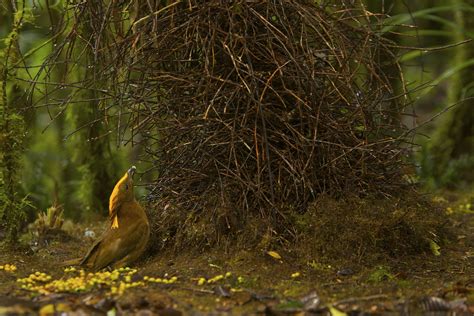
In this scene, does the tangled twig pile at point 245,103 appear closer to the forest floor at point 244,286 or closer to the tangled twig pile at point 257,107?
the tangled twig pile at point 257,107

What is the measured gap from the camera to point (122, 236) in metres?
4.19

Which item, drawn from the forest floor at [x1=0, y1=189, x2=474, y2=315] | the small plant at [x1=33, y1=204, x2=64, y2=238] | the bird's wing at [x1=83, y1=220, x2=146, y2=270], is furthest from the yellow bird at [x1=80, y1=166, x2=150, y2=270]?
the small plant at [x1=33, y1=204, x2=64, y2=238]

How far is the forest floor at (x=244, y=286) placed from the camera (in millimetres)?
3459

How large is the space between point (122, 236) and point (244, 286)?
78 centimetres

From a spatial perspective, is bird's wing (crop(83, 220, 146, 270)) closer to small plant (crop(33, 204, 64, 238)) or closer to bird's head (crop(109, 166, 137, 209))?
bird's head (crop(109, 166, 137, 209))

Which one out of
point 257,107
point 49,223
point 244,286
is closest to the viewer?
point 244,286

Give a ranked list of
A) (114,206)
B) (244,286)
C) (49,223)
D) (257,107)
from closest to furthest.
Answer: (244,286) < (257,107) < (114,206) < (49,223)

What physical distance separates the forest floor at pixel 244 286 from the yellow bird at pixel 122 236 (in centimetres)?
10

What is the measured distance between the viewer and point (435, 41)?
43.1 ft

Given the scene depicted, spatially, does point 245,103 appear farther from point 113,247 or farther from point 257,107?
point 113,247

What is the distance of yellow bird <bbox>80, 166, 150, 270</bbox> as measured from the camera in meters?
4.17

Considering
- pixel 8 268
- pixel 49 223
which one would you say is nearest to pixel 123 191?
pixel 8 268

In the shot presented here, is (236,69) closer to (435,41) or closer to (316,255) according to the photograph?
(316,255)

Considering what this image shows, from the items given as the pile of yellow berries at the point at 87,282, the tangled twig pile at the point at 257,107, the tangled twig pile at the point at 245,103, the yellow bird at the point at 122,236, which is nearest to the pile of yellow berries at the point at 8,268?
the pile of yellow berries at the point at 87,282
